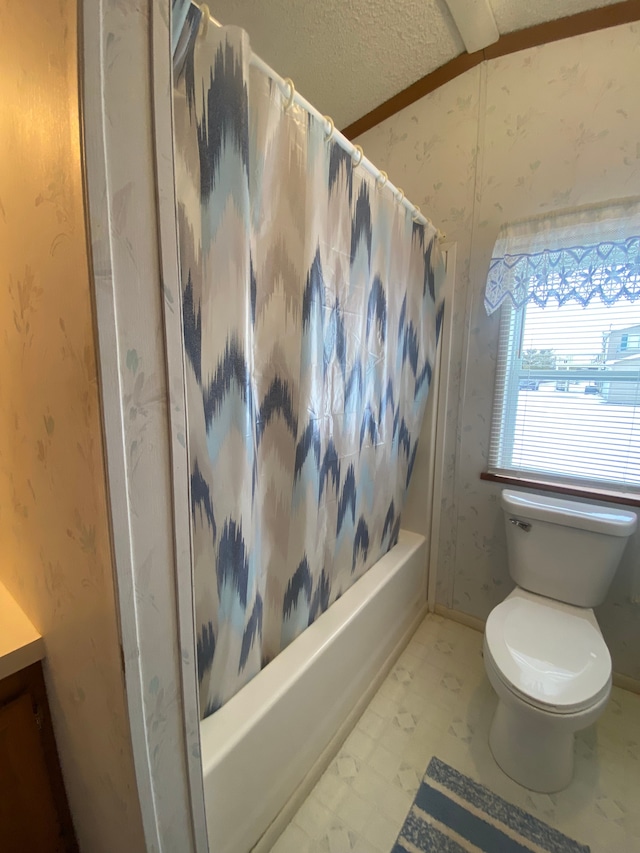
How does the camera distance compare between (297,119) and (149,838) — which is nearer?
(149,838)

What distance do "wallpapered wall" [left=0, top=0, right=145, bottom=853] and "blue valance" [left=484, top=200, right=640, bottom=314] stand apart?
1.52 m

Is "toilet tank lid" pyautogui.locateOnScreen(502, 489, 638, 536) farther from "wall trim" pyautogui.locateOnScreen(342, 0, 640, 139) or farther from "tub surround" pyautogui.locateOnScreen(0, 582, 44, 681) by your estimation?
"wall trim" pyautogui.locateOnScreen(342, 0, 640, 139)

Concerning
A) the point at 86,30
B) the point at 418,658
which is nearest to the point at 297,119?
the point at 86,30

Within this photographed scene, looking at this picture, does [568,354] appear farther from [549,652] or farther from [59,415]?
[59,415]

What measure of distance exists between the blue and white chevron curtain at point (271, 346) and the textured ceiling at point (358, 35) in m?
0.70

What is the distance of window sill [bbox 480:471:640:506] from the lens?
4.64 ft

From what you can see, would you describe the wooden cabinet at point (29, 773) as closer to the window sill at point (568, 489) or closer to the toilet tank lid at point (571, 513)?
the toilet tank lid at point (571, 513)

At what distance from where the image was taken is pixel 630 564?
4.72 feet

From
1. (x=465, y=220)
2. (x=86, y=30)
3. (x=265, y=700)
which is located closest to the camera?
(x=86, y=30)

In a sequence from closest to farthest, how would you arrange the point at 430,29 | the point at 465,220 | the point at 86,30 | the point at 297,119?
the point at 86,30 → the point at 297,119 → the point at 430,29 → the point at 465,220

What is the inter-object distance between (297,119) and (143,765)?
51.1 inches

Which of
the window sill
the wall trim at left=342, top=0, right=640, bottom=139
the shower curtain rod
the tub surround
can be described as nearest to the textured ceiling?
the wall trim at left=342, top=0, right=640, bottom=139

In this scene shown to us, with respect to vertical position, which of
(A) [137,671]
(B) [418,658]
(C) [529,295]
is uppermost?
(C) [529,295]

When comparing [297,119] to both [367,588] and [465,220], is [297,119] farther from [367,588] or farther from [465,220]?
[367,588]
